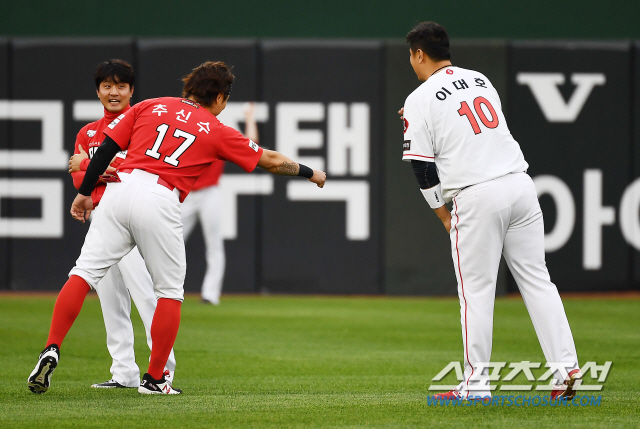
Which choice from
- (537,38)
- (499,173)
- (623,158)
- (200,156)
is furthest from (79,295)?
(537,38)

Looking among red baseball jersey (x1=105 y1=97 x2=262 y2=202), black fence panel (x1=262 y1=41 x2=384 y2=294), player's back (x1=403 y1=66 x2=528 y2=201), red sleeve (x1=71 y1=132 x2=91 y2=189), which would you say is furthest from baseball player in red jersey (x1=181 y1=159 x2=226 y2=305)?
player's back (x1=403 y1=66 x2=528 y2=201)

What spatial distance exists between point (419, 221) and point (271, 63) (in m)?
2.97

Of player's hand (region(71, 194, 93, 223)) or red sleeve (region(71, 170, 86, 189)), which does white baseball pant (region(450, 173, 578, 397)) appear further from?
red sleeve (region(71, 170, 86, 189))

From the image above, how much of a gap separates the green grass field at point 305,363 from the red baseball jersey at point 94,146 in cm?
119

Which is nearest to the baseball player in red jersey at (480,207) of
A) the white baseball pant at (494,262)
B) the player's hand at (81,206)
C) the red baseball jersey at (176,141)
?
the white baseball pant at (494,262)

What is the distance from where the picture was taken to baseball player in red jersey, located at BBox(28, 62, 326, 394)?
4566 mm

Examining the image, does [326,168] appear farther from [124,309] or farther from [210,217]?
[124,309]

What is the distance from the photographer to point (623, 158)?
38.3 ft

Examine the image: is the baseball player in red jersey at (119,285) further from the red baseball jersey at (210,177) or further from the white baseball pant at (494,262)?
the red baseball jersey at (210,177)

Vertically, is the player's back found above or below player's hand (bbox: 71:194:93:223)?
above

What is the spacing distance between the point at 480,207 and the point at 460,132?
0.41m

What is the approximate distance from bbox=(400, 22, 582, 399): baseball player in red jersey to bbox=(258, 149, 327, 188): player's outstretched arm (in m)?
0.71

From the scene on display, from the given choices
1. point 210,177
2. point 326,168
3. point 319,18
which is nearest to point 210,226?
point 210,177

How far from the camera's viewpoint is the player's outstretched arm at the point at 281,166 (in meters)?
4.86
